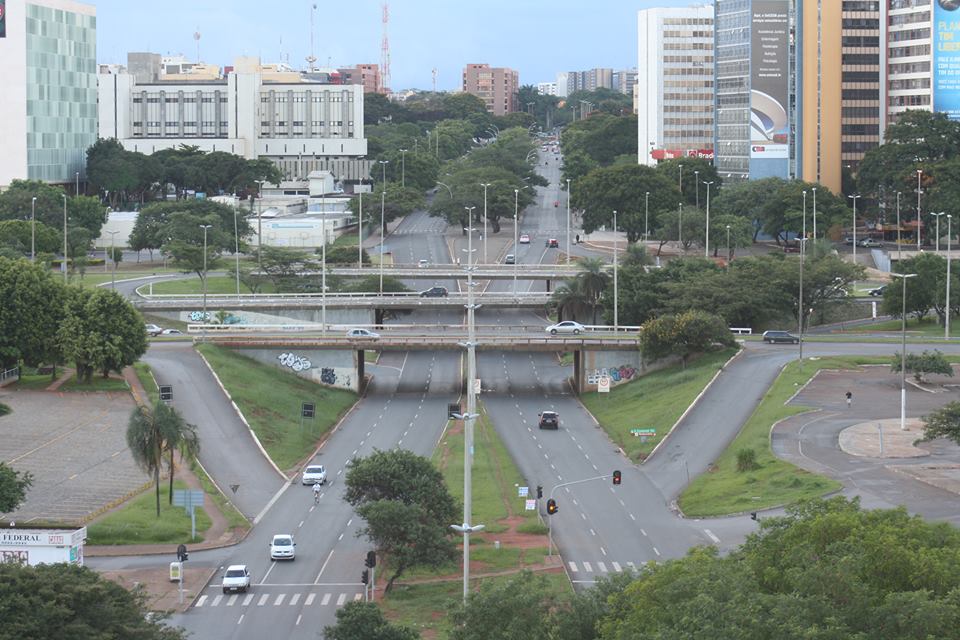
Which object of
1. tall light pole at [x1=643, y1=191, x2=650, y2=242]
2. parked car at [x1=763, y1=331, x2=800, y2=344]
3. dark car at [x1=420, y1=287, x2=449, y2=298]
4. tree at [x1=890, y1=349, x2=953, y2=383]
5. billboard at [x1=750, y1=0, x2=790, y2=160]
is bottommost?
tree at [x1=890, y1=349, x2=953, y2=383]

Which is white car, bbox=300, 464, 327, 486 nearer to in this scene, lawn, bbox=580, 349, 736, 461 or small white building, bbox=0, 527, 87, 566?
lawn, bbox=580, 349, 736, 461

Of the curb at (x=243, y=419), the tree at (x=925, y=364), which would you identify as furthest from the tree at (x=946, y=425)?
the curb at (x=243, y=419)

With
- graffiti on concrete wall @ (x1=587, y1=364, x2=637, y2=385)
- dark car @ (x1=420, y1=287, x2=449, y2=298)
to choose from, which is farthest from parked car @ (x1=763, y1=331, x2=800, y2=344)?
dark car @ (x1=420, y1=287, x2=449, y2=298)

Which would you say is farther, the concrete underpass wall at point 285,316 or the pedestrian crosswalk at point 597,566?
the concrete underpass wall at point 285,316

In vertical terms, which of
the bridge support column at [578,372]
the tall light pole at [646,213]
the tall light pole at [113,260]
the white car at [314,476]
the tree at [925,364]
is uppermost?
the tall light pole at [646,213]

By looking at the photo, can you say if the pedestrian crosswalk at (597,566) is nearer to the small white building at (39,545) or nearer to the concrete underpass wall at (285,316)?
the small white building at (39,545)

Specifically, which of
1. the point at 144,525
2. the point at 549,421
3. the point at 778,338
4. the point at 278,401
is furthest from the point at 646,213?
the point at 144,525

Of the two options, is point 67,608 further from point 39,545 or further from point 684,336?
point 684,336
